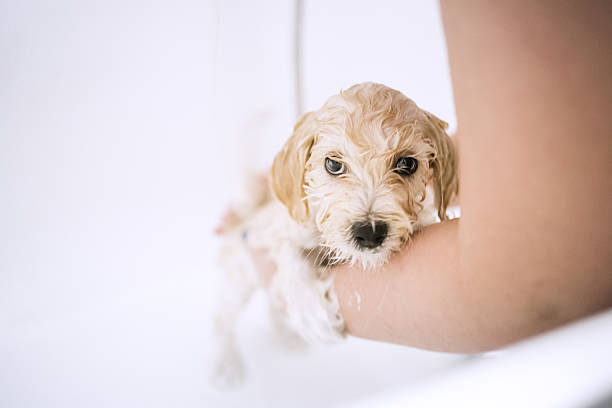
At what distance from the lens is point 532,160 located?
37cm

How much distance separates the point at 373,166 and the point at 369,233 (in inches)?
3.9

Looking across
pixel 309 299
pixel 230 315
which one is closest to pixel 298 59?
pixel 309 299

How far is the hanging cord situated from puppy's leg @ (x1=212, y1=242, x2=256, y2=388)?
62 centimetres

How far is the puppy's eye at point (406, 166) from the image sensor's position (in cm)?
→ 46

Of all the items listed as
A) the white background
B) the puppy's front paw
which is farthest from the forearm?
the puppy's front paw

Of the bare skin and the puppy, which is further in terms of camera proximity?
the puppy

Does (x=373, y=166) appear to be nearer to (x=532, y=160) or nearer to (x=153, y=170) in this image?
(x=532, y=160)

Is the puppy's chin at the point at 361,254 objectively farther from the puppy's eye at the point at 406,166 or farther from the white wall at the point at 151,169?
the white wall at the point at 151,169

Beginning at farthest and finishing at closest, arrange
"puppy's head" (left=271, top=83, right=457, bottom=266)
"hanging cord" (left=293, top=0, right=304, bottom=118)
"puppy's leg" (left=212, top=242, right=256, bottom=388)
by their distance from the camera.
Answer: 1. "puppy's leg" (left=212, top=242, right=256, bottom=388)
2. "hanging cord" (left=293, top=0, right=304, bottom=118)
3. "puppy's head" (left=271, top=83, right=457, bottom=266)

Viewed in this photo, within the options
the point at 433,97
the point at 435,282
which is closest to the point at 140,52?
the point at 433,97

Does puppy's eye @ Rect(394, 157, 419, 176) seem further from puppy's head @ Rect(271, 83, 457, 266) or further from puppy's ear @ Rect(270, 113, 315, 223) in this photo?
puppy's ear @ Rect(270, 113, 315, 223)

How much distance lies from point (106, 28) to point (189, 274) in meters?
1.02

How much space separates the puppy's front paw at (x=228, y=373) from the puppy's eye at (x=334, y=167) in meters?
0.92

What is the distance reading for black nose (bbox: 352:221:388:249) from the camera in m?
0.47
